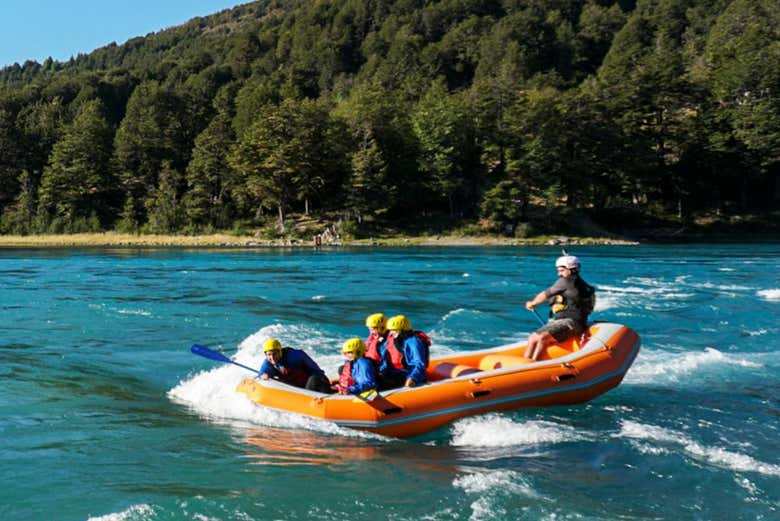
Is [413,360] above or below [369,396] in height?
above

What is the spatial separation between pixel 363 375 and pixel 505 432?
73.8 inches

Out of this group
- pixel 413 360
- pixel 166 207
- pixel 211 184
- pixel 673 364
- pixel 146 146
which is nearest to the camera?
pixel 413 360

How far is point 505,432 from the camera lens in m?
7.96

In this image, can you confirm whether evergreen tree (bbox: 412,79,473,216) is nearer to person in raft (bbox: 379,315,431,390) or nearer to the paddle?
person in raft (bbox: 379,315,431,390)

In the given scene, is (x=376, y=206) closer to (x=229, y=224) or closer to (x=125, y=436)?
(x=229, y=224)

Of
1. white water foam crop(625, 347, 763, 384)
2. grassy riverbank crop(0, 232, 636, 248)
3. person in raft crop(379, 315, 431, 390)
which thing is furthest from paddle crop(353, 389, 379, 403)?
grassy riverbank crop(0, 232, 636, 248)

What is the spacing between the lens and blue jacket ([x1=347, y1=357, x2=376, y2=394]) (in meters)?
8.35

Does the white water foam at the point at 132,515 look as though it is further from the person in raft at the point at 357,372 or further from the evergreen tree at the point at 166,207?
the evergreen tree at the point at 166,207

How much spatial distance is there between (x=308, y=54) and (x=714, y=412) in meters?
135

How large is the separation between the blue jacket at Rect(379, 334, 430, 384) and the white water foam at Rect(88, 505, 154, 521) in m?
3.70

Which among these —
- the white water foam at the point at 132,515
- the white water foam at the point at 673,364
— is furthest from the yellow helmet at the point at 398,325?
the white water foam at the point at 673,364

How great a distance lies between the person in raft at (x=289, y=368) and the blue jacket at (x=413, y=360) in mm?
864

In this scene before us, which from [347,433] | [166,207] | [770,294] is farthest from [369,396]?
[166,207]

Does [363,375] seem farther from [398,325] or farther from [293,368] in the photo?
[293,368]
